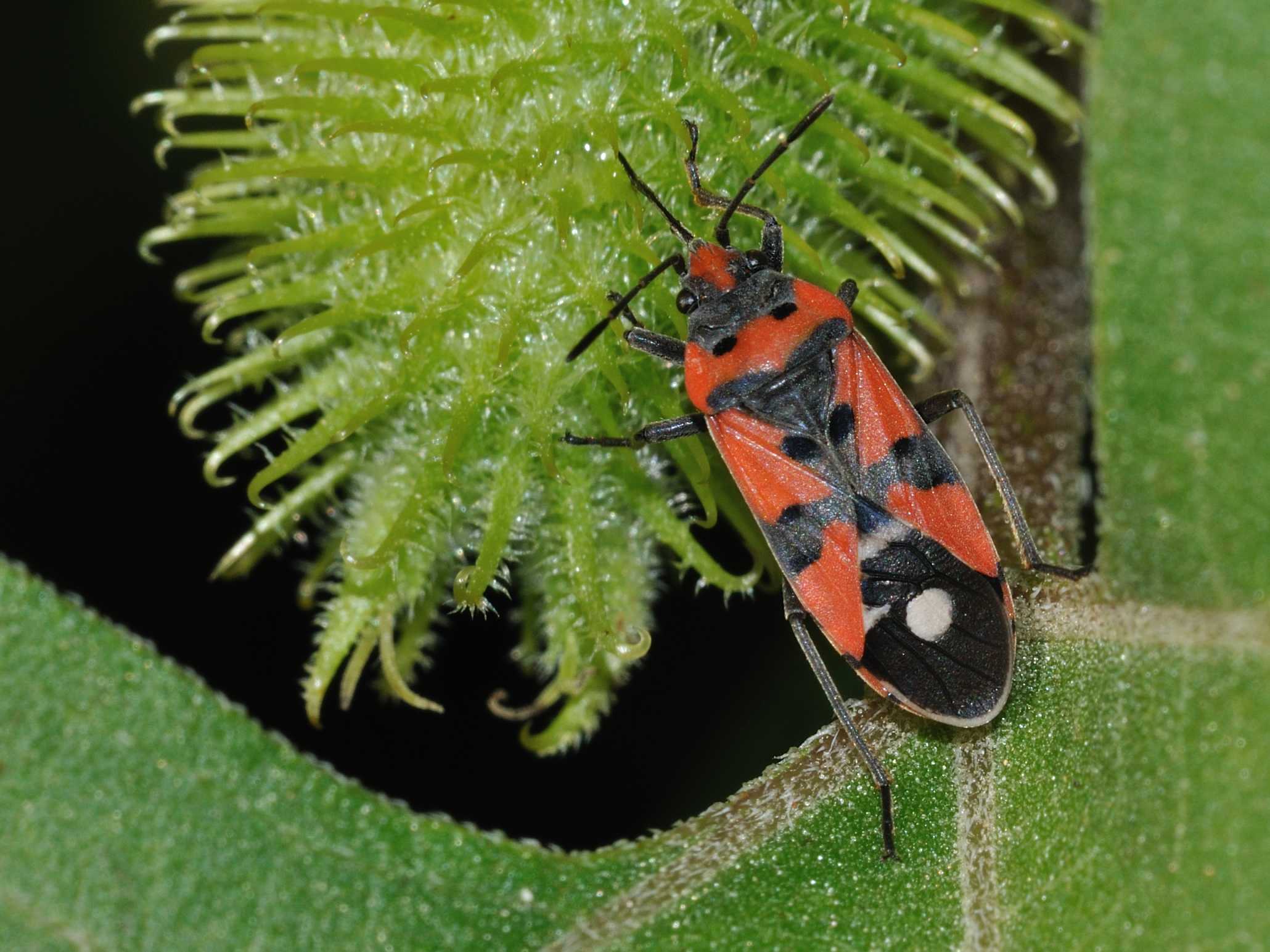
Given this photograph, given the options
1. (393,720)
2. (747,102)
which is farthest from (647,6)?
(393,720)

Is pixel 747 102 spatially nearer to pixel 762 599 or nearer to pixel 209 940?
pixel 762 599

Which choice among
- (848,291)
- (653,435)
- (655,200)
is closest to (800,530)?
(653,435)

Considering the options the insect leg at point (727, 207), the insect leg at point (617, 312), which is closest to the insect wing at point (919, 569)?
the insect leg at point (727, 207)

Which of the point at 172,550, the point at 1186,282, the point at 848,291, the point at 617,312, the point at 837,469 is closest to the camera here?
the point at 617,312

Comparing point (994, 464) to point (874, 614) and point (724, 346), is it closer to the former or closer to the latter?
point (874, 614)

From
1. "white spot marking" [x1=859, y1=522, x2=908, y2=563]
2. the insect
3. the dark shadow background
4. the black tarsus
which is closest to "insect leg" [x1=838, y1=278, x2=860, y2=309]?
the insect

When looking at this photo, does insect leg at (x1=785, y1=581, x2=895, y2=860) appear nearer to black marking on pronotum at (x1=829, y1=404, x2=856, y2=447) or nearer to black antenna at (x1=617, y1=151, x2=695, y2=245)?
black marking on pronotum at (x1=829, y1=404, x2=856, y2=447)

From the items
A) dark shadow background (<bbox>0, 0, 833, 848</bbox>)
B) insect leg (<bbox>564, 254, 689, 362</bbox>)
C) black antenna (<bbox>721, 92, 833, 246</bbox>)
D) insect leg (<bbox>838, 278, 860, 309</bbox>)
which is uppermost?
black antenna (<bbox>721, 92, 833, 246</bbox>)

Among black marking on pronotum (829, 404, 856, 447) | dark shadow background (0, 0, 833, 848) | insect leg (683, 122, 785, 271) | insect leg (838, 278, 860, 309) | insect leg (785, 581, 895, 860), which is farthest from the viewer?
dark shadow background (0, 0, 833, 848)
